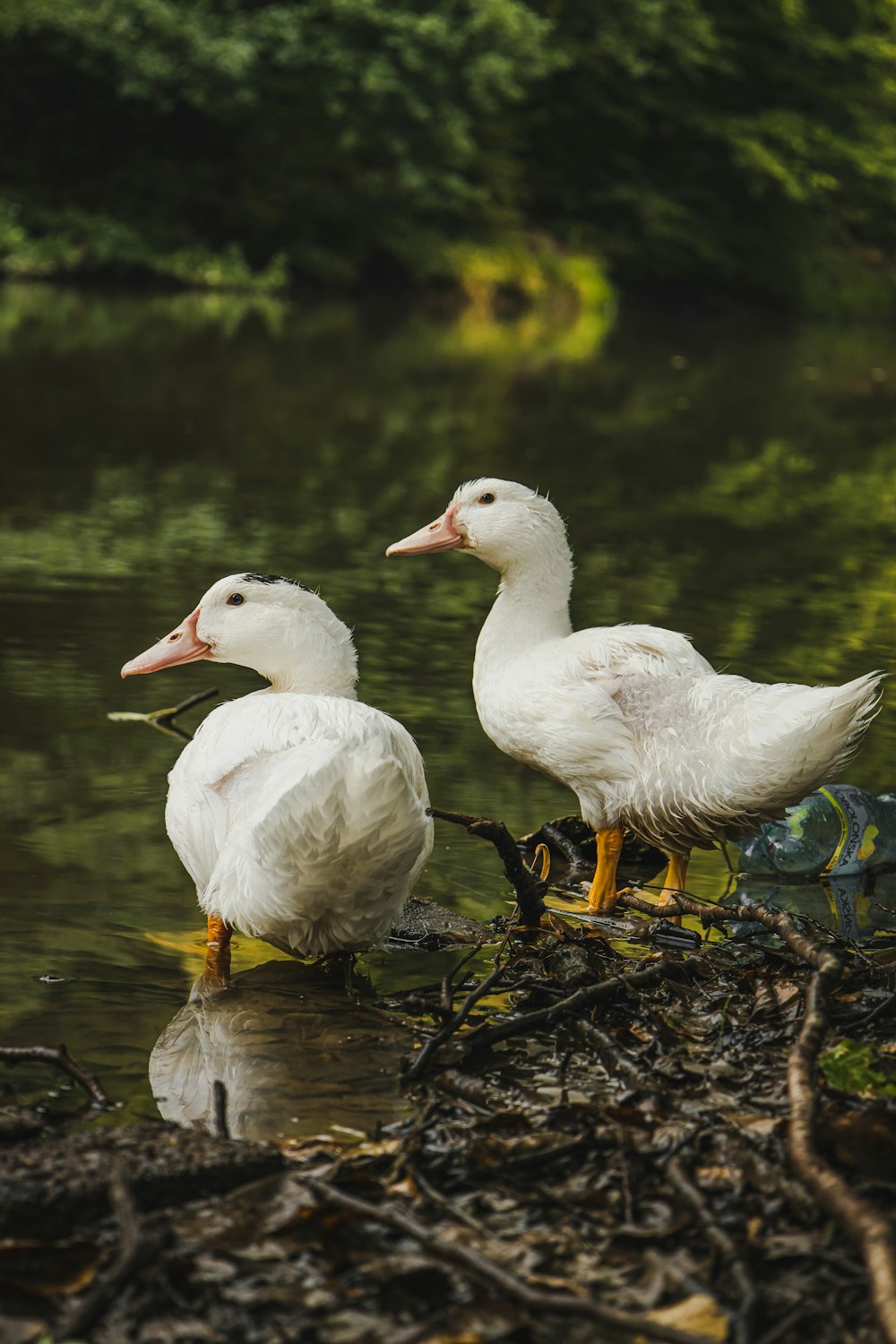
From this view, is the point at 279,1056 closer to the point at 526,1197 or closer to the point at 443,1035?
the point at 443,1035

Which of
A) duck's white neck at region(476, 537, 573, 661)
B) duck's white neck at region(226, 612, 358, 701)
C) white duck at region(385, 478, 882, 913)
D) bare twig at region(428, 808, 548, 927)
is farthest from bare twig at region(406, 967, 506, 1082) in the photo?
duck's white neck at region(476, 537, 573, 661)

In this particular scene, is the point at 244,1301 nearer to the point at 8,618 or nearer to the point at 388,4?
the point at 8,618

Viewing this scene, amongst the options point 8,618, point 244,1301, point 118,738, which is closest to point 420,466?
point 8,618

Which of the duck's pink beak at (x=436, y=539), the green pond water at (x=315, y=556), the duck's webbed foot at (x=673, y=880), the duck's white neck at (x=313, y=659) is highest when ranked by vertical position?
the duck's pink beak at (x=436, y=539)

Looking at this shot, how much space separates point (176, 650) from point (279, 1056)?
→ 5.11 ft

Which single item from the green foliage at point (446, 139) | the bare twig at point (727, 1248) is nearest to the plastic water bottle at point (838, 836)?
the bare twig at point (727, 1248)

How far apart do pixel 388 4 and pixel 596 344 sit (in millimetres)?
8674

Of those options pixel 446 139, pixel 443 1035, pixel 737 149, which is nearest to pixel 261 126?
pixel 446 139

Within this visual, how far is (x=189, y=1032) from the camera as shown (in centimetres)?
387

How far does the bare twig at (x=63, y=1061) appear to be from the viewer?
3148mm

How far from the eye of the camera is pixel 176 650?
486cm

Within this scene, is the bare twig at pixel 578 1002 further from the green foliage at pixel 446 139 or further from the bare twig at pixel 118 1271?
the green foliage at pixel 446 139

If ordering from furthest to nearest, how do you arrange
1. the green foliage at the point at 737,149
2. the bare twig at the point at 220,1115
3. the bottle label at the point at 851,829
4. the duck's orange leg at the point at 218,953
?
the green foliage at the point at 737,149, the bottle label at the point at 851,829, the duck's orange leg at the point at 218,953, the bare twig at the point at 220,1115

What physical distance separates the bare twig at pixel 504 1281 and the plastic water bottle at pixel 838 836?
290cm
